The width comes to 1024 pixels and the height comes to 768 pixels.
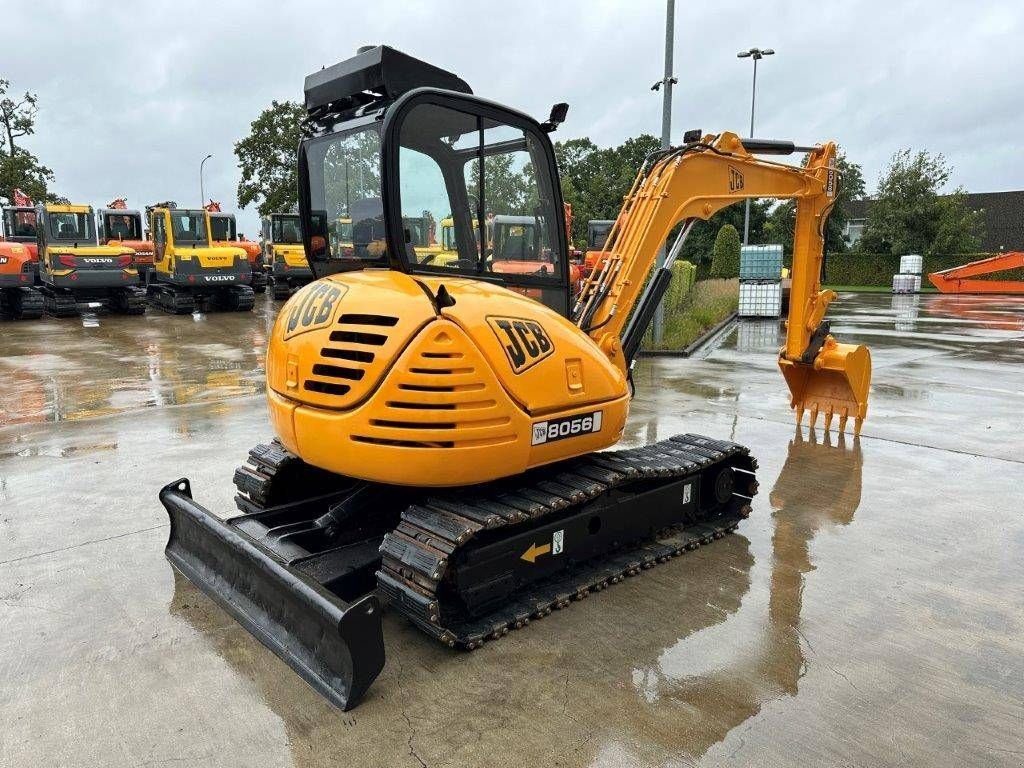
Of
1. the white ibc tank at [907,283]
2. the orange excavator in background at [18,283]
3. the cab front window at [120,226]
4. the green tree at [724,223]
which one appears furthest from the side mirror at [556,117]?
the green tree at [724,223]

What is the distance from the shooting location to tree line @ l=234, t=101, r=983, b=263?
35.3 m

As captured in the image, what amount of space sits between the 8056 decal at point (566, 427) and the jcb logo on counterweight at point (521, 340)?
343mm

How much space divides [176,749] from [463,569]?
1.41 metres

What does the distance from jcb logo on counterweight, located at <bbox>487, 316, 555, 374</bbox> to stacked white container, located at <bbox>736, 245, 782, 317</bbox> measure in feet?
57.0

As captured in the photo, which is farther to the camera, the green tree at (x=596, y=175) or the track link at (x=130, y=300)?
the green tree at (x=596, y=175)

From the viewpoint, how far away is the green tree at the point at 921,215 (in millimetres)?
39062

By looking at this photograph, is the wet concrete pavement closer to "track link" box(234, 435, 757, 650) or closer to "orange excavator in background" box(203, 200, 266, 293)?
"track link" box(234, 435, 757, 650)

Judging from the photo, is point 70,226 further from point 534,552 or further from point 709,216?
point 534,552

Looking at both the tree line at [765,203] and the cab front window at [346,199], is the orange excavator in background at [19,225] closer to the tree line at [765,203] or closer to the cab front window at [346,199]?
the tree line at [765,203]

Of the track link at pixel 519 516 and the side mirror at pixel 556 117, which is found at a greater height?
the side mirror at pixel 556 117

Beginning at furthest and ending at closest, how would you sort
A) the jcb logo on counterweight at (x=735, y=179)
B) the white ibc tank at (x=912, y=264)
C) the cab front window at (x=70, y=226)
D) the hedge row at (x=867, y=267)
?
the hedge row at (x=867, y=267) → the white ibc tank at (x=912, y=264) → the cab front window at (x=70, y=226) → the jcb logo on counterweight at (x=735, y=179)

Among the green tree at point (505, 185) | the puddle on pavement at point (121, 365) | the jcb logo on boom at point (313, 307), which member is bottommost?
the puddle on pavement at point (121, 365)

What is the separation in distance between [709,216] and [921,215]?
129 feet

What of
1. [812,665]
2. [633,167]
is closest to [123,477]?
[812,665]
